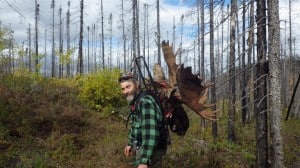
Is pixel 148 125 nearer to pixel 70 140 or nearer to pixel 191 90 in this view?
pixel 191 90

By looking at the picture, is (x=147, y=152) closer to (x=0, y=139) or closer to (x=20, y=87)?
(x=0, y=139)

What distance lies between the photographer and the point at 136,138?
4664mm

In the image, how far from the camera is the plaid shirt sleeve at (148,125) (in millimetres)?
4137

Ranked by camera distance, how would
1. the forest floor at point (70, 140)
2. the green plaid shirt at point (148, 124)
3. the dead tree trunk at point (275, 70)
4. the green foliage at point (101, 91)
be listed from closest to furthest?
1. the green plaid shirt at point (148, 124)
2. the dead tree trunk at point (275, 70)
3. the forest floor at point (70, 140)
4. the green foliage at point (101, 91)

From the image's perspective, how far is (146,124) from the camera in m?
4.21

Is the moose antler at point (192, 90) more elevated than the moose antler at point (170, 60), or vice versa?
the moose antler at point (170, 60)

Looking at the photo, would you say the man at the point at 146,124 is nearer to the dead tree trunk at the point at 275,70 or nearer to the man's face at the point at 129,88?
the man's face at the point at 129,88

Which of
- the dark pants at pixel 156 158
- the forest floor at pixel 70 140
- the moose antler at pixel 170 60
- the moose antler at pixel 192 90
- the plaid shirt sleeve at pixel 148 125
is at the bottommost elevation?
the forest floor at pixel 70 140

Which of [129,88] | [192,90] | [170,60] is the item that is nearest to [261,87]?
[170,60]

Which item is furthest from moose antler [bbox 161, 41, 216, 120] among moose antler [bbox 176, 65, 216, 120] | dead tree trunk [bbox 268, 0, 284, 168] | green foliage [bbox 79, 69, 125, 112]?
green foliage [bbox 79, 69, 125, 112]

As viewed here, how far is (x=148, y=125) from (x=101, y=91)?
14.7m

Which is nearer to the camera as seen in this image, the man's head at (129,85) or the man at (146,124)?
the man at (146,124)

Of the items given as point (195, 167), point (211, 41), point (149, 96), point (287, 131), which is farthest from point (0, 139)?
→ point (287, 131)

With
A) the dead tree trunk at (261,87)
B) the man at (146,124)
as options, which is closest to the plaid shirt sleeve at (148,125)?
the man at (146,124)
